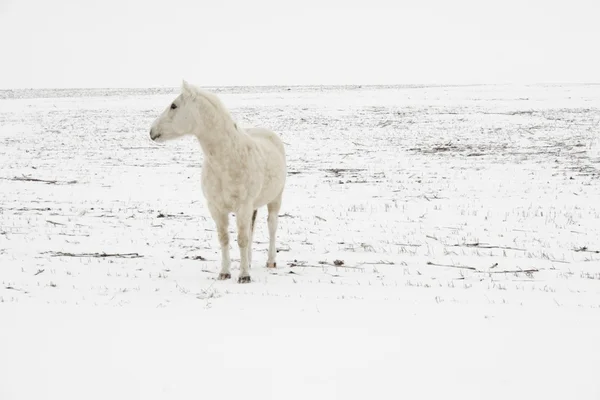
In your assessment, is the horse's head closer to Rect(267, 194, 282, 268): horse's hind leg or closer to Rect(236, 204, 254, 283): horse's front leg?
Rect(236, 204, 254, 283): horse's front leg

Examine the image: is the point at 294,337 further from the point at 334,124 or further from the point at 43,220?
the point at 334,124

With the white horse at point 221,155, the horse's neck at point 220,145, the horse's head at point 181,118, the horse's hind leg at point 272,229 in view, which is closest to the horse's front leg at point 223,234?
the white horse at point 221,155

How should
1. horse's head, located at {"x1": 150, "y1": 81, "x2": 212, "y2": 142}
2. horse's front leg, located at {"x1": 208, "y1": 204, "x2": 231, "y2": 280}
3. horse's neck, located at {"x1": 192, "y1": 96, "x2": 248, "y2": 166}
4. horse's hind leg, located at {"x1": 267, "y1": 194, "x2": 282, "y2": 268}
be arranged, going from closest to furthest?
1. horse's head, located at {"x1": 150, "y1": 81, "x2": 212, "y2": 142}
2. horse's neck, located at {"x1": 192, "y1": 96, "x2": 248, "y2": 166}
3. horse's front leg, located at {"x1": 208, "y1": 204, "x2": 231, "y2": 280}
4. horse's hind leg, located at {"x1": 267, "y1": 194, "x2": 282, "y2": 268}

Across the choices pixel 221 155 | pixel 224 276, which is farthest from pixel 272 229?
pixel 221 155

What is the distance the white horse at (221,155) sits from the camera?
6.59m

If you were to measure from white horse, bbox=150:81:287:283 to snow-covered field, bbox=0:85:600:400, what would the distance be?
833mm

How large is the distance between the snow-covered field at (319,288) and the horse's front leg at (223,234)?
26 centimetres

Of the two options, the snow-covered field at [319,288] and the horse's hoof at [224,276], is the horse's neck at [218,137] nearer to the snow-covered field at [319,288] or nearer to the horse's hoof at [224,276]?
the horse's hoof at [224,276]

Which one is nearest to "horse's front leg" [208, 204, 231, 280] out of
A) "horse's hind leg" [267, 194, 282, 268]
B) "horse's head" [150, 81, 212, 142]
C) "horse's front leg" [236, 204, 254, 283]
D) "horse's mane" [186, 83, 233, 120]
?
"horse's front leg" [236, 204, 254, 283]

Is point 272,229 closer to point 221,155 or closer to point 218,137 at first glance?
point 221,155

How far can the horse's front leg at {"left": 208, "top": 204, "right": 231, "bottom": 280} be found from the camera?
7.07 m

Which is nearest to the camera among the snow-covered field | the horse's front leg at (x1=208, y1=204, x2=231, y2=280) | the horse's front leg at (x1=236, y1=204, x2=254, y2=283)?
the snow-covered field

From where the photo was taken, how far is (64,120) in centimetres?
3981

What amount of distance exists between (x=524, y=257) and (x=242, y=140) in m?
4.83
